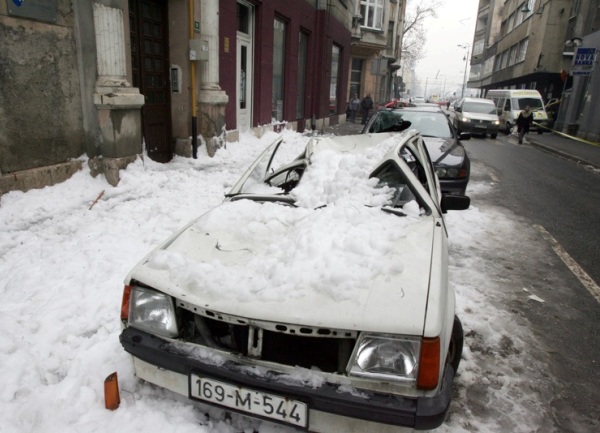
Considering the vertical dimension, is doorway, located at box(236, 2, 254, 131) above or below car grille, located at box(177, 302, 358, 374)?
above

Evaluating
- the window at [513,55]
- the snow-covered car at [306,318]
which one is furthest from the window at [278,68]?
the window at [513,55]

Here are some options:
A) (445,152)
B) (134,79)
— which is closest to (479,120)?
(445,152)

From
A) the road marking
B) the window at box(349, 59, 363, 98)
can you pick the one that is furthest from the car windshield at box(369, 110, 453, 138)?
the window at box(349, 59, 363, 98)

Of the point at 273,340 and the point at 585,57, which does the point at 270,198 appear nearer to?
the point at 273,340

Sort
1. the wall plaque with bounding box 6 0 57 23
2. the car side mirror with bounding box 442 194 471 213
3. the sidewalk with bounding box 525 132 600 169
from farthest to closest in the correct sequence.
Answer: the sidewalk with bounding box 525 132 600 169 < the wall plaque with bounding box 6 0 57 23 < the car side mirror with bounding box 442 194 471 213

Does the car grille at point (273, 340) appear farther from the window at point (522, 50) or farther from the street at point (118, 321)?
the window at point (522, 50)

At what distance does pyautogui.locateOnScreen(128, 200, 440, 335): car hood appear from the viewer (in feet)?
6.59

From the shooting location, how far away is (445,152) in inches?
268

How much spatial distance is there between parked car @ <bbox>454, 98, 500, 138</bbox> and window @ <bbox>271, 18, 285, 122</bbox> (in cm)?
931

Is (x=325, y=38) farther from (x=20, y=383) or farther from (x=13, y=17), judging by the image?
(x=20, y=383)

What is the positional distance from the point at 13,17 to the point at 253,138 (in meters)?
7.13

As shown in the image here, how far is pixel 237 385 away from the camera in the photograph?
80.2 inches

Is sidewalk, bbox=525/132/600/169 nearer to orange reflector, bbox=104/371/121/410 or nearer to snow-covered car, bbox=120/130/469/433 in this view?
snow-covered car, bbox=120/130/469/433

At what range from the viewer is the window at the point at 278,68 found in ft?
46.2
